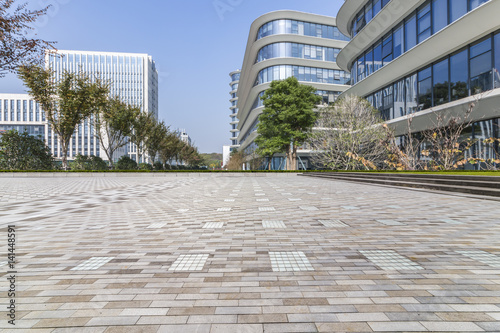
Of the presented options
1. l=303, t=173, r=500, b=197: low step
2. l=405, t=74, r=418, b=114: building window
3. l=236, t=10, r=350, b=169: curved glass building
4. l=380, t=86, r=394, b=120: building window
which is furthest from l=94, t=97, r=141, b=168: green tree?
l=405, t=74, r=418, b=114: building window

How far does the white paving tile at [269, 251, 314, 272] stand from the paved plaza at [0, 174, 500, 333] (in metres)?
0.02

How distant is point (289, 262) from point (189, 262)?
4.02ft

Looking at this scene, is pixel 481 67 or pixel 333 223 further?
pixel 481 67

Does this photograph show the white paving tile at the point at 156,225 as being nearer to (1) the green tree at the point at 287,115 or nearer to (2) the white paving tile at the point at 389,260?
(2) the white paving tile at the point at 389,260

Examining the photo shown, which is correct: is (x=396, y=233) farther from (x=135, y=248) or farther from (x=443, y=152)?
(x=443, y=152)

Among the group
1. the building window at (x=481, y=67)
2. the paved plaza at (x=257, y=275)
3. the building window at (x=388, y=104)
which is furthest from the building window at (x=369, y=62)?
the paved plaza at (x=257, y=275)

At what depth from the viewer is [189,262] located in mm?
→ 3322

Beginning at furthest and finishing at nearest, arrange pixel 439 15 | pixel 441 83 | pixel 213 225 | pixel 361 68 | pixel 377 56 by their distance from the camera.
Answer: pixel 361 68 < pixel 377 56 < pixel 441 83 < pixel 439 15 < pixel 213 225

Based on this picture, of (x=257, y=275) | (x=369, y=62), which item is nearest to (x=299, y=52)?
(x=369, y=62)

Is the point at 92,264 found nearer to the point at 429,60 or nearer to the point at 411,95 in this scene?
the point at 429,60

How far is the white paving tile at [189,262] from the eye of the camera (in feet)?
10.3

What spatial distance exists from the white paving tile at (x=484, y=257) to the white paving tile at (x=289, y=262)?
2066mm

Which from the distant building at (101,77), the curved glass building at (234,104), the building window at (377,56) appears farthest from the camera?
the curved glass building at (234,104)

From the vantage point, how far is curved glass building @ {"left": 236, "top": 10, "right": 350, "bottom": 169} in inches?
1720
